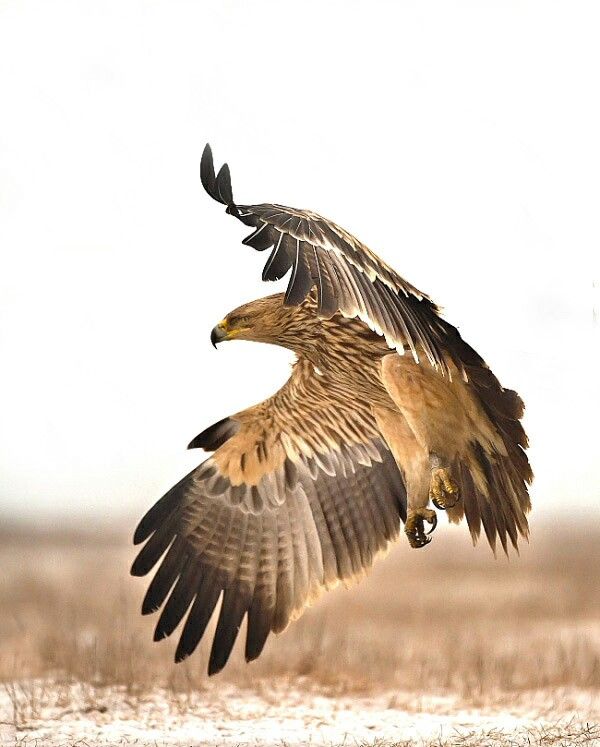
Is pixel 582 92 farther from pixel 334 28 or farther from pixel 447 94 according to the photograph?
pixel 334 28

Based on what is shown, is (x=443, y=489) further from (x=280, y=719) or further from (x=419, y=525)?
(x=280, y=719)

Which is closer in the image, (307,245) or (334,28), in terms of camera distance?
(307,245)

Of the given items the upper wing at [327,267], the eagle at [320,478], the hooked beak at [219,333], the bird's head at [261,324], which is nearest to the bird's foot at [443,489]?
the eagle at [320,478]

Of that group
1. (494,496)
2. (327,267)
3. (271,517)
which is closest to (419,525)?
(494,496)

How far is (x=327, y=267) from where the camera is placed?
2.20m

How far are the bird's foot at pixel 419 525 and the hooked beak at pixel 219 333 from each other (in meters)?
0.64

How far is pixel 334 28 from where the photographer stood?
9.14 ft

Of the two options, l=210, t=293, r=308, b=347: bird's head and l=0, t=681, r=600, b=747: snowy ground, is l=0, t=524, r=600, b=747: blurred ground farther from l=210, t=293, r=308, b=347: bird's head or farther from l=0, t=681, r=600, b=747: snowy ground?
l=210, t=293, r=308, b=347: bird's head

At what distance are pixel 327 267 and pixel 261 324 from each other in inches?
17.4

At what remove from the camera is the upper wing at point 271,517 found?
259 centimetres

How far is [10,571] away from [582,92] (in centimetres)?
195

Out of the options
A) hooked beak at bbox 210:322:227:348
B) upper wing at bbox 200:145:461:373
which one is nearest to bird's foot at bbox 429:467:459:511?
upper wing at bbox 200:145:461:373

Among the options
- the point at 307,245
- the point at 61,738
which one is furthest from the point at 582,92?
the point at 61,738

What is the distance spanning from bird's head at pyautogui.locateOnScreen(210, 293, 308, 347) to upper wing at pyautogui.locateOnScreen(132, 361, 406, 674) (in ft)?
0.30
